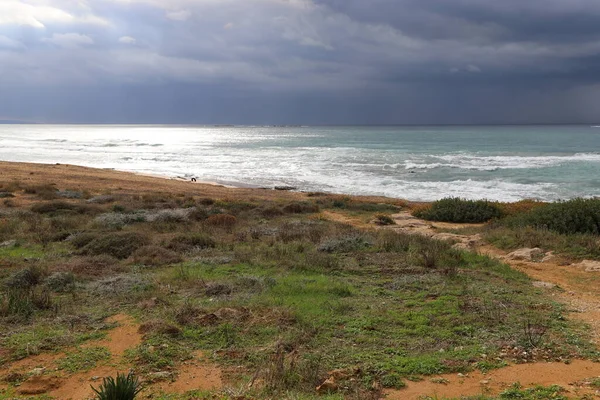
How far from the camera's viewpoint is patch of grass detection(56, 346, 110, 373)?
566 centimetres

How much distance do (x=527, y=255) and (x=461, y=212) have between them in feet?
26.8

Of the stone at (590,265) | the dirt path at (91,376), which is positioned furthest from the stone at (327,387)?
the stone at (590,265)

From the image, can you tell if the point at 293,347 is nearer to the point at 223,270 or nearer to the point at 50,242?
the point at 223,270

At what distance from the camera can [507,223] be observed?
1600 centimetres

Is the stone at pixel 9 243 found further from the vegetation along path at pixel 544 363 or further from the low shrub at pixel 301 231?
the vegetation along path at pixel 544 363

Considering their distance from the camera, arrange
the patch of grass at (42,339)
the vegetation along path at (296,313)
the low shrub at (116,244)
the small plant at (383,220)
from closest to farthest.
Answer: the vegetation along path at (296,313) → the patch of grass at (42,339) → the low shrub at (116,244) → the small plant at (383,220)

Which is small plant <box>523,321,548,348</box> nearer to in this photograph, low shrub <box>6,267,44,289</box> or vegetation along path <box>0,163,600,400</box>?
vegetation along path <box>0,163,600,400</box>

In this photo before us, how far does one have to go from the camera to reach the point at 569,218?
14.3 m

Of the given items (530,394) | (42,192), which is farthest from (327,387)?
(42,192)

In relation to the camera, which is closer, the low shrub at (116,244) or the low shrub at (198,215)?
the low shrub at (116,244)

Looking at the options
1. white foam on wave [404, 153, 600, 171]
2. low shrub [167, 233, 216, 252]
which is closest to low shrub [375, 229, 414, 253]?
low shrub [167, 233, 216, 252]

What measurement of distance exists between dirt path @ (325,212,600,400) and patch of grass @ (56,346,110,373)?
3.56 m

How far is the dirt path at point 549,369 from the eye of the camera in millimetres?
4969

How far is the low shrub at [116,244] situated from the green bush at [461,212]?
1270 centimetres
